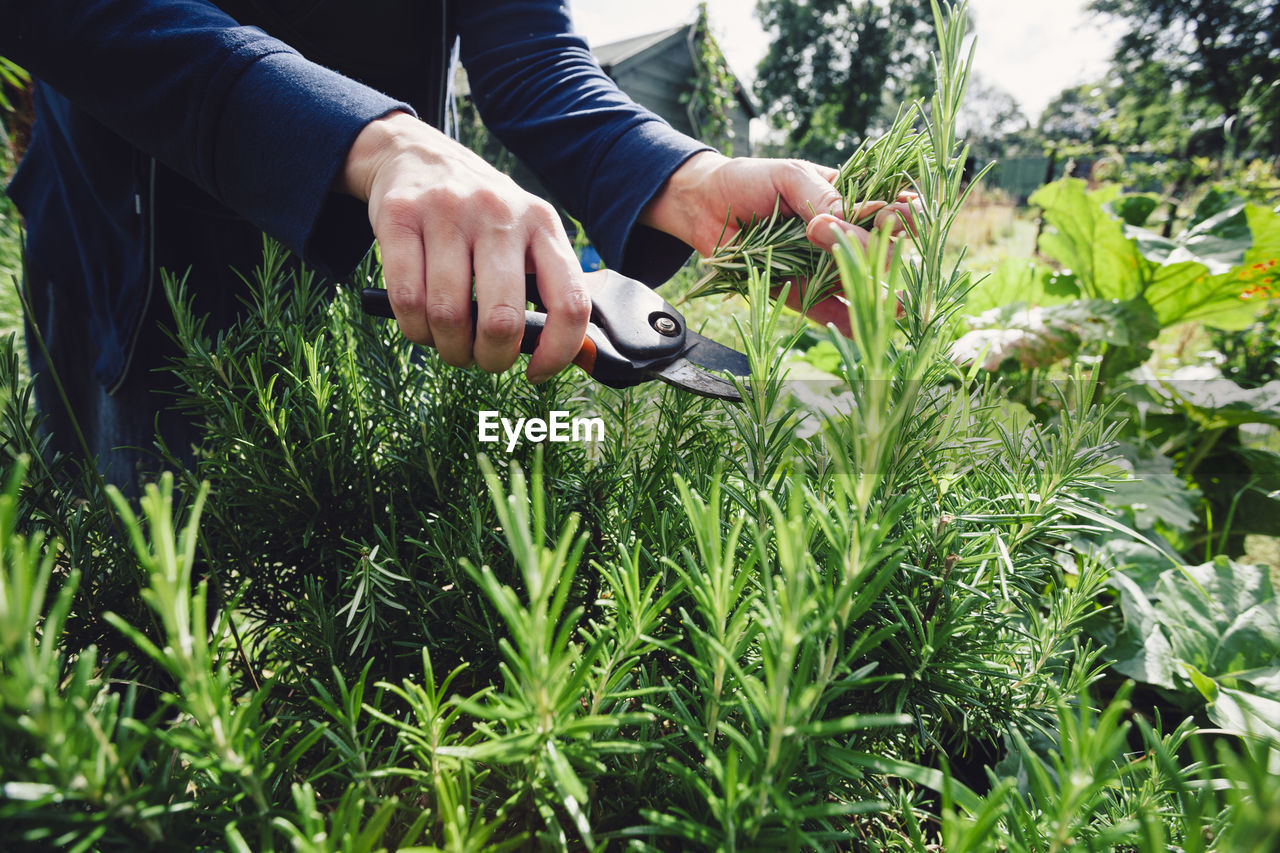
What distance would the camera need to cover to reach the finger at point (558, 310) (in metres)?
0.79

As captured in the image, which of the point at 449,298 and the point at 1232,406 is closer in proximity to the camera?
the point at 449,298

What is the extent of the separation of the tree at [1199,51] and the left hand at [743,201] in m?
24.6

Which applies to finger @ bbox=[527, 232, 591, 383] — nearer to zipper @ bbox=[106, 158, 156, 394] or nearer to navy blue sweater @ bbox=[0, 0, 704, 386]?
navy blue sweater @ bbox=[0, 0, 704, 386]

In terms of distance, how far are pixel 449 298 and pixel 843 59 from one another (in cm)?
3813

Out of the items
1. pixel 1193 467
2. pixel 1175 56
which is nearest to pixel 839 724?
pixel 1193 467

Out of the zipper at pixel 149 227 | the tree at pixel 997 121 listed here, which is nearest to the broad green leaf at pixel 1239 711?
the zipper at pixel 149 227

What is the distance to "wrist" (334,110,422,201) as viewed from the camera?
897mm

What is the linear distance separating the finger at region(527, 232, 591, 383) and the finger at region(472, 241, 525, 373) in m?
0.03

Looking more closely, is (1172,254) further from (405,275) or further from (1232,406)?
(405,275)

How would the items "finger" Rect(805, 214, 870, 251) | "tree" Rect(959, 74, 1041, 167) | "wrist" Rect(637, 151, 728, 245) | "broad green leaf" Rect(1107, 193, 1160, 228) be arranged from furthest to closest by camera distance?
"tree" Rect(959, 74, 1041, 167) < "broad green leaf" Rect(1107, 193, 1160, 228) < "wrist" Rect(637, 151, 728, 245) < "finger" Rect(805, 214, 870, 251)

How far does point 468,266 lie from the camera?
2.66 feet

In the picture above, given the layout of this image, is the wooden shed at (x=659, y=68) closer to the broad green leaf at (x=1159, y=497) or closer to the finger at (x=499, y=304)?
the broad green leaf at (x=1159, y=497)

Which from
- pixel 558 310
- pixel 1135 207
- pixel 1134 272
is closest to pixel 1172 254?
pixel 1134 272

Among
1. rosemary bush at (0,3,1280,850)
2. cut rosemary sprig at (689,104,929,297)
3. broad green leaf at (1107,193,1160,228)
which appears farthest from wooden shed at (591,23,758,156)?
rosemary bush at (0,3,1280,850)
